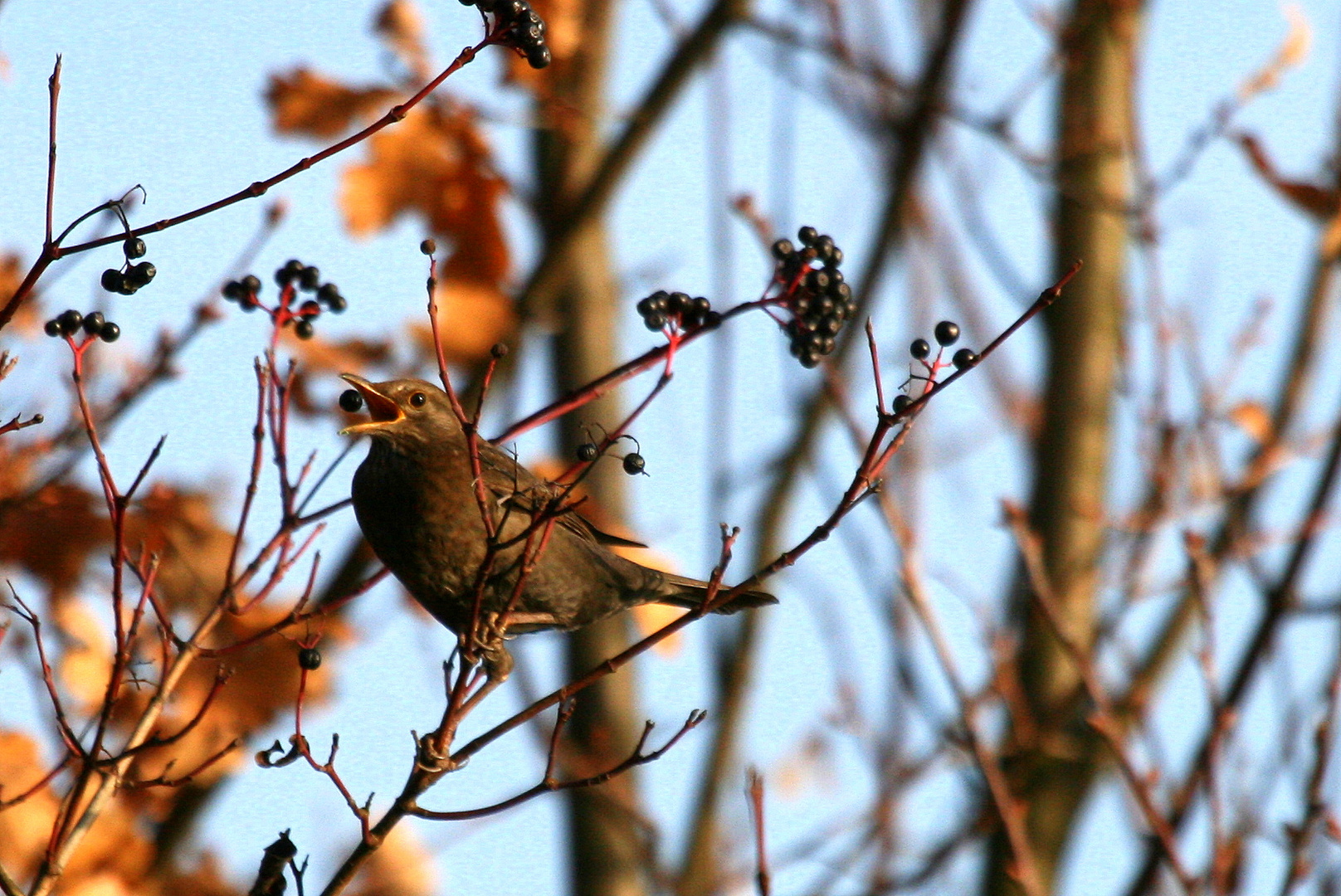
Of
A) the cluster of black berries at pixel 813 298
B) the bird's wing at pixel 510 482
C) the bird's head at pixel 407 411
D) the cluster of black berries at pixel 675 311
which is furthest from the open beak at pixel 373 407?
the cluster of black berries at pixel 813 298

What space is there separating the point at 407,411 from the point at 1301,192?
3203 millimetres

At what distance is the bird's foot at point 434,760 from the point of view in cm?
298

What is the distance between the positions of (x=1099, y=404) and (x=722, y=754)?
2710 millimetres

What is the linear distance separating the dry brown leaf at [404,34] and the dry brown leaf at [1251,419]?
11.7ft

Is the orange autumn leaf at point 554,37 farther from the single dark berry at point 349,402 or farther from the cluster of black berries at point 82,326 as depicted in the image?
the cluster of black berries at point 82,326

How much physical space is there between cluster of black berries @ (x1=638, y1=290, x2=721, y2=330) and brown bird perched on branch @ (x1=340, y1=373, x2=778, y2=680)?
64 centimetres

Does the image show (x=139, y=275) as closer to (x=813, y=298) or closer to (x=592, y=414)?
(x=813, y=298)

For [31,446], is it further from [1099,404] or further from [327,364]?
[1099,404]

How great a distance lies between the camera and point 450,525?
163 inches

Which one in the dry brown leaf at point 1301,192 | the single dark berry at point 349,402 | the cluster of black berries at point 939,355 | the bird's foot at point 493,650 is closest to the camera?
the cluster of black berries at point 939,355

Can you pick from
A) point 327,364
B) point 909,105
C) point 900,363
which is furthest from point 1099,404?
point 327,364

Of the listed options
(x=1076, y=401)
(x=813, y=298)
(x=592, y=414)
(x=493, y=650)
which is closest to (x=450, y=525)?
(x=493, y=650)

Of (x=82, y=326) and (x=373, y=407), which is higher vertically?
(x=373, y=407)

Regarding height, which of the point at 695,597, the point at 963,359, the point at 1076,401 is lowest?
the point at 963,359
